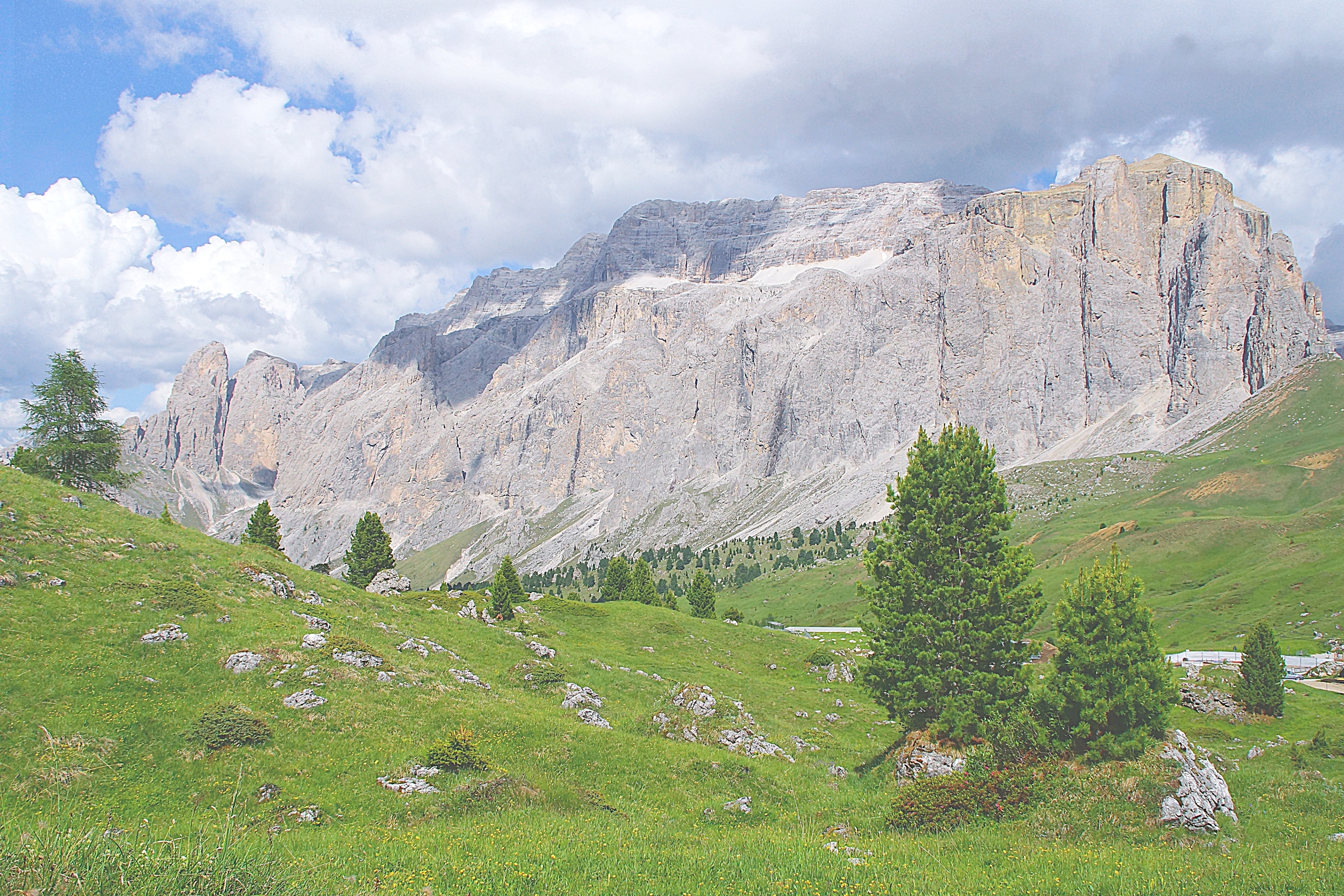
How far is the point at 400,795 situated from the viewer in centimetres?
1938

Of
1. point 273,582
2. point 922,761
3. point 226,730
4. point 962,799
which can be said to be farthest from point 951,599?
point 273,582

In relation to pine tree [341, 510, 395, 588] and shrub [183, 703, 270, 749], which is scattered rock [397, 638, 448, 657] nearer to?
shrub [183, 703, 270, 749]

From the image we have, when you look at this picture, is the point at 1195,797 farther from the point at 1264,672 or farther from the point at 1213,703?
the point at 1213,703

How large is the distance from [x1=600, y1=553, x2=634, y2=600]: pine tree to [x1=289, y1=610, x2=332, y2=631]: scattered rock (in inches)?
2040

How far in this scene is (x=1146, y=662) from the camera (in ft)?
75.4

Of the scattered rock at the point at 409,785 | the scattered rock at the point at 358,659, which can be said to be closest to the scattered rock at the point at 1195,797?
the scattered rock at the point at 409,785

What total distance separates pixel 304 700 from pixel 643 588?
60.3m

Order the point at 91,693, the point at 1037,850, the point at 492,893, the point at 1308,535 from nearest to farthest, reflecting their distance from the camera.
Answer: the point at 492,893 < the point at 1037,850 < the point at 91,693 < the point at 1308,535

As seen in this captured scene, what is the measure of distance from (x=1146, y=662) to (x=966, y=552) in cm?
624

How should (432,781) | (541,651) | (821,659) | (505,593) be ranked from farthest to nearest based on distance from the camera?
(505,593) < (821,659) < (541,651) < (432,781)

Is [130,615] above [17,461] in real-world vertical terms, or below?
below

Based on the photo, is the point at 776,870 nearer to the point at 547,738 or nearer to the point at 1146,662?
the point at 547,738

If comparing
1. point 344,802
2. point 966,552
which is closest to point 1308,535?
point 966,552

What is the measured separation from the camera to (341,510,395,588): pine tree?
2712 inches
